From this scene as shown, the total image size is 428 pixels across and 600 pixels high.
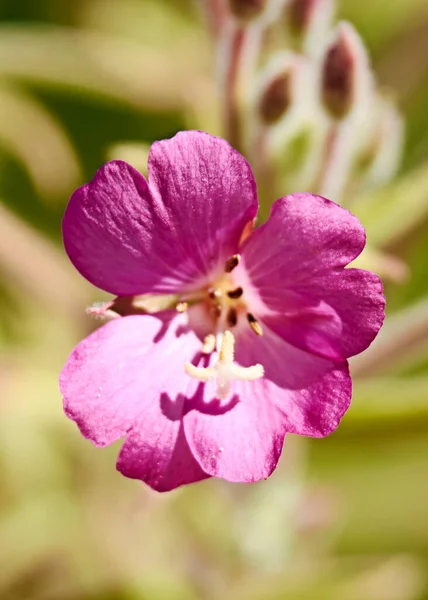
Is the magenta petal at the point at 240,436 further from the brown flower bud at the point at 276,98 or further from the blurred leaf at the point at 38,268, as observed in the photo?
the blurred leaf at the point at 38,268

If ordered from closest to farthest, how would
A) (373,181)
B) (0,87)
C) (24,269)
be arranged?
1. (373,181)
2. (24,269)
3. (0,87)

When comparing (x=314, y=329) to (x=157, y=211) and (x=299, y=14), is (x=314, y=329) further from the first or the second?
(x=299, y=14)

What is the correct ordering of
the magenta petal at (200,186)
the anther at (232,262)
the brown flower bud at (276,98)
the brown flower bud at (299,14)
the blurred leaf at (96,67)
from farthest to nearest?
1. the blurred leaf at (96,67)
2. the brown flower bud at (299,14)
3. the brown flower bud at (276,98)
4. the anther at (232,262)
5. the magenta petal at (200,186)

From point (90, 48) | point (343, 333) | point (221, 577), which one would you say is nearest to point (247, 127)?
point (343, 333)

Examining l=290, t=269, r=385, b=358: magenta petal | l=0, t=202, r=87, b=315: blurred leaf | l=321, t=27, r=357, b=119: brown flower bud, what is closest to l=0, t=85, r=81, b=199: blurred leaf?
l=0, t=202, r=87, b=315: blurred leaf

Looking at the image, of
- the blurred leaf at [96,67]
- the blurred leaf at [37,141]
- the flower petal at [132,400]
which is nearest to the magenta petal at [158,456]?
the flower petal at [132,400]

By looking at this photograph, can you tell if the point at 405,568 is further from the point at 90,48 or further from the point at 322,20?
the point at 90,48

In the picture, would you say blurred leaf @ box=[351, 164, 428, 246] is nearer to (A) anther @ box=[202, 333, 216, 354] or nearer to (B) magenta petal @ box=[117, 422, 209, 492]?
(A) anther @ box=[202, 333, 216, 354]
